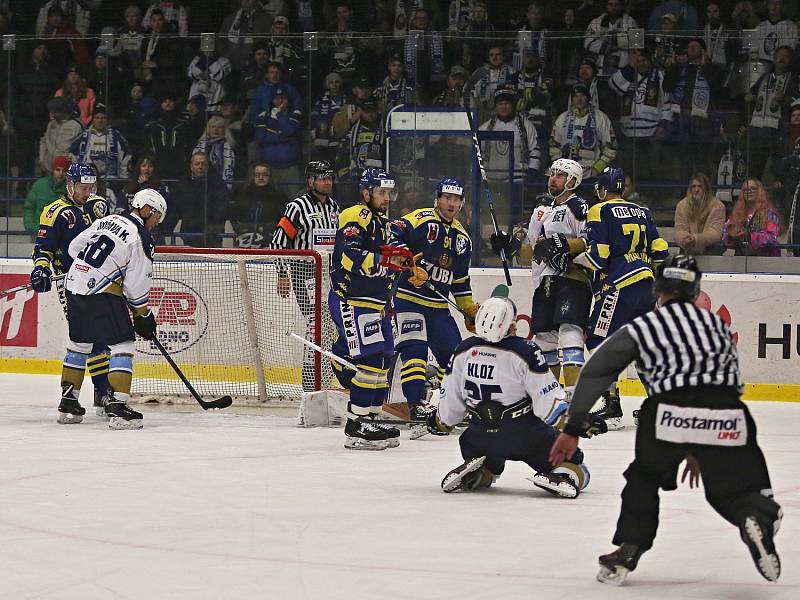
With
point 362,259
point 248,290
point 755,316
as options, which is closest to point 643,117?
point 755,316

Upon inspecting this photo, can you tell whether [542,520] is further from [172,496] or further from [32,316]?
[32,316]

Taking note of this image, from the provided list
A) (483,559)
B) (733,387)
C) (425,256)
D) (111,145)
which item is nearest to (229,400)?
(425,256)

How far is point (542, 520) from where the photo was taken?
5.34 metres

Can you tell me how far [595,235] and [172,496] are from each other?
327 centimetres

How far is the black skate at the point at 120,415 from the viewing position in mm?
7906

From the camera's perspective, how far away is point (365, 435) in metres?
7.19

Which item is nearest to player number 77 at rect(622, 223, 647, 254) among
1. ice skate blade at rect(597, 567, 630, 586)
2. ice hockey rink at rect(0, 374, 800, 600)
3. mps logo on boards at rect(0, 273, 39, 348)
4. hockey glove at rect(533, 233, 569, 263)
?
hockey glove at rect(533, 233, 569, 263)

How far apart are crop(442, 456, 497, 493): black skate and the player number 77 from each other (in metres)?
2.62

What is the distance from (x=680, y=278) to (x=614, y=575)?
89cm

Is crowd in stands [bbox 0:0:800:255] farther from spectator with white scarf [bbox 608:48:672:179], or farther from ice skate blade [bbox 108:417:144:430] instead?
ice skate blade [bbox 108:417:144:430]

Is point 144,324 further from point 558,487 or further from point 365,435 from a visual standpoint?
point 558,487

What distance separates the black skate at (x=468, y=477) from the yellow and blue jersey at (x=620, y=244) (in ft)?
8.13

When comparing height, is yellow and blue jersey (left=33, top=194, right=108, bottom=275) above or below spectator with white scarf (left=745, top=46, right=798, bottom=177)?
below

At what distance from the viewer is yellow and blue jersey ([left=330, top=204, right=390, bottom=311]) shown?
293 inches
